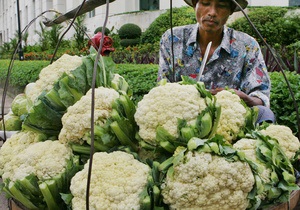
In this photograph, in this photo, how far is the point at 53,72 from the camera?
76.2 inches

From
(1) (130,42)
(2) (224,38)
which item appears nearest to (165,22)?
(1) (130,42)

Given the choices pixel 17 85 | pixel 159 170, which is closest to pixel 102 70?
pixel 159 170

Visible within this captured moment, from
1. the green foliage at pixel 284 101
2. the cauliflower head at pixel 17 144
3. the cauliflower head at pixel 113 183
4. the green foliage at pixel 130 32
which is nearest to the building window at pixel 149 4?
the green foliage at pixel 130 32

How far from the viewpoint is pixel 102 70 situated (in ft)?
6.11

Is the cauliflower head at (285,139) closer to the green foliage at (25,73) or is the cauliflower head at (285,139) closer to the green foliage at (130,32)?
the green foliage at (25,73)

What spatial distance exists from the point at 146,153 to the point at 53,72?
2.16 feet

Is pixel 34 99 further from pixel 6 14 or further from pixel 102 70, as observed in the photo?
pixel 6 14

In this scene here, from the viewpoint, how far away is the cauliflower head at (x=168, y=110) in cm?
150

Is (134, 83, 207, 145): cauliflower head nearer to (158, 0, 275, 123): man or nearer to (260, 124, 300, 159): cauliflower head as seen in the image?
(260, 124, 300, 159): cauliflower head

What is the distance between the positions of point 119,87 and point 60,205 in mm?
602

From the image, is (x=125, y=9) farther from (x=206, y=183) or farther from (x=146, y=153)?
(x=206, y=183)

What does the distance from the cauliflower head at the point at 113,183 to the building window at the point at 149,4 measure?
20467 mm

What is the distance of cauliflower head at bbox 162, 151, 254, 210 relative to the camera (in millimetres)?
1323

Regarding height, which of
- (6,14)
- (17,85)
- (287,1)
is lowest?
(17,85)
